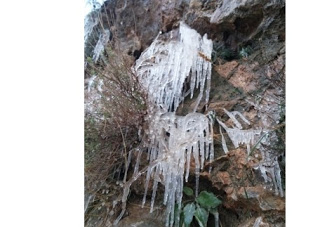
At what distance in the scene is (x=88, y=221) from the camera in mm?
1343

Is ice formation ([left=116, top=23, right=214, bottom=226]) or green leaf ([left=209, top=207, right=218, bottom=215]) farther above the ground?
ice formation ([left=116, top=23, right=214, bottom=226])

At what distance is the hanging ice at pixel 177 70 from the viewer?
128 cm

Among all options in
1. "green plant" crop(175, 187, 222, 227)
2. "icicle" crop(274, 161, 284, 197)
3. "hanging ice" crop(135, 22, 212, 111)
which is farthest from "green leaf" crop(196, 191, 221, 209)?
"hanging ice" crop(135, 22, 212, 111)

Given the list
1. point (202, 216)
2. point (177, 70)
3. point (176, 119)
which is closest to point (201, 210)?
point (202, 216)

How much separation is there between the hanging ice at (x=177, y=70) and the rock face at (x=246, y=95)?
0.17ft

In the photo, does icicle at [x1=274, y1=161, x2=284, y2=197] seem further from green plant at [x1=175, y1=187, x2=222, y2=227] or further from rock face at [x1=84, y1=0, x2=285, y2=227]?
green plant at [x1=175, y1=187, x2=222, y2=227]

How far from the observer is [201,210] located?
41.9 inches

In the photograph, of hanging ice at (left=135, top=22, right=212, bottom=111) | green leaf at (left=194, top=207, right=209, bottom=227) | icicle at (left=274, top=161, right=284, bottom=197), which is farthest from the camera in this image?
hanging ice at (left=135, top=22, right=212, bottom=111)

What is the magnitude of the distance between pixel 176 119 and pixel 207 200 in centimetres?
33

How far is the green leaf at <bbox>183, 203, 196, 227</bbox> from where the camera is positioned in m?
1.06

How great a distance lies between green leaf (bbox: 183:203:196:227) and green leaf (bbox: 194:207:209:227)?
18 millimetres

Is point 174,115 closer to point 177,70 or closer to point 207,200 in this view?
point 177,70
